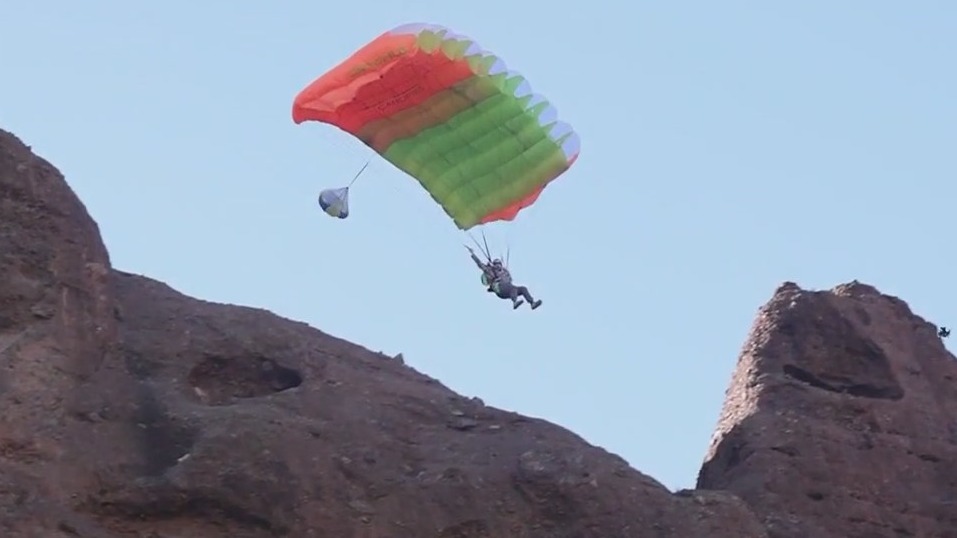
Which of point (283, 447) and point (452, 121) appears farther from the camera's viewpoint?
point (452, 121)

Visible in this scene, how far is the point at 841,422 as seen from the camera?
2436cm

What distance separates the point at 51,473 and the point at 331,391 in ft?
12.5

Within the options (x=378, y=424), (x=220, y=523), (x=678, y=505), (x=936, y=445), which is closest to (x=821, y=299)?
(x=936, y=445)

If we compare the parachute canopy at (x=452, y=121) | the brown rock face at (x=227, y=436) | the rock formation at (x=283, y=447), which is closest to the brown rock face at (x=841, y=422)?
the rock formation at (x=283, y=447)

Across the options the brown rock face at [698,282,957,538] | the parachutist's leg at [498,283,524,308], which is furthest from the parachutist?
the brown rock face at [698,282,957,538]

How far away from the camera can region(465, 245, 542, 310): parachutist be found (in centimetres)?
3303

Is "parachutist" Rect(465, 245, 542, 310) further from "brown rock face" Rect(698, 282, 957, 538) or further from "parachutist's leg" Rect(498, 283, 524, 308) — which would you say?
"brown rock face" Rect(698, 282, 957, 538)

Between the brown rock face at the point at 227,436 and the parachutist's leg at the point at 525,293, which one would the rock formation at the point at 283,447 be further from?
the parachutist's leg at the point at 525,293

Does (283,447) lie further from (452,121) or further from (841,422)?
(452,121)

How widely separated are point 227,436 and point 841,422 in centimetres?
862

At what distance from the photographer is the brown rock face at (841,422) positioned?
23.2 m

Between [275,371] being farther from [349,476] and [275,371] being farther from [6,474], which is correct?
[6,474]

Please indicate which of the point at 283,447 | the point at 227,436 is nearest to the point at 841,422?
the point at 283,447

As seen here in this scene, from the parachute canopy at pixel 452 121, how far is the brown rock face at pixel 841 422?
661cm
